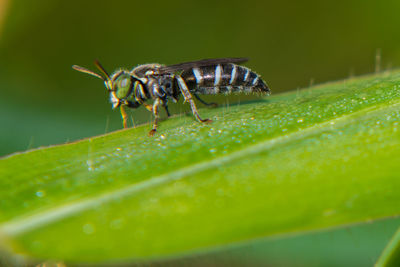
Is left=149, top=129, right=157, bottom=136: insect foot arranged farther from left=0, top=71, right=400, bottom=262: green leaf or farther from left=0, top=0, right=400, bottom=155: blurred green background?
left=0, top=0, right=400, bottom=155: blurred green background

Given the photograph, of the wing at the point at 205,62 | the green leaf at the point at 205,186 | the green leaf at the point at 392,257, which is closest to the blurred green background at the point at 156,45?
the wing at the point at 205,62

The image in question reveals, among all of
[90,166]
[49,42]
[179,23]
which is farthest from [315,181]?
[49,42]

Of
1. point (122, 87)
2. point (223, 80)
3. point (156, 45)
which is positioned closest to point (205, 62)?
point (223, 80)

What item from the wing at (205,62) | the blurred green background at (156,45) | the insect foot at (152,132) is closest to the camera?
the insect foot at (152,132)

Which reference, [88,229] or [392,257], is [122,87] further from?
[392,257]

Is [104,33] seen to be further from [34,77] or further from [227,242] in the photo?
[227,242]

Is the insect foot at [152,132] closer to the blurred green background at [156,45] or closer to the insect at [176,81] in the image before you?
the insect at [176,81]

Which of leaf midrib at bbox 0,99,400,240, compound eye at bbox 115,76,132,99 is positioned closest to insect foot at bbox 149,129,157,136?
leaf midrib at bbox 0,99,400,240
